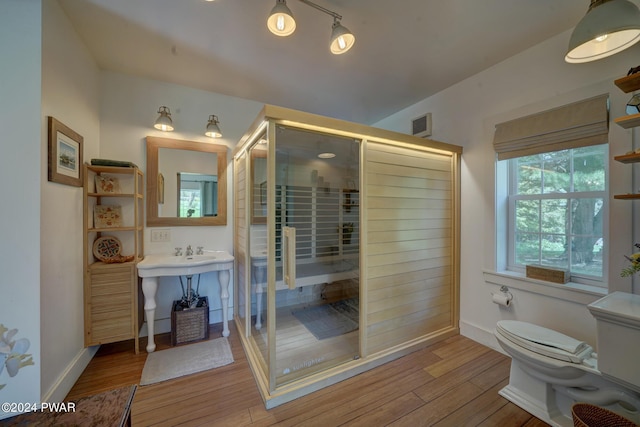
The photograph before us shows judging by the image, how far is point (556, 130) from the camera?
1881mm

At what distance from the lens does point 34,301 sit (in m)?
1.46

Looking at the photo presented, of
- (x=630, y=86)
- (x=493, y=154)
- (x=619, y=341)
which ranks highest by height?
(x=630, y=86)

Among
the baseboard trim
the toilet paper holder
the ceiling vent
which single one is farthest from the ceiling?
the baseboard trim

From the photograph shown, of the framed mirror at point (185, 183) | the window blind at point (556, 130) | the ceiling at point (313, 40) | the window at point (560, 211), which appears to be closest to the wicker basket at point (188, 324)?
the framed mirror at point (185, 183)

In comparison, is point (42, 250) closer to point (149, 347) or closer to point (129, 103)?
point (149, 347)

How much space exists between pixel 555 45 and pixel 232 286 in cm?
377

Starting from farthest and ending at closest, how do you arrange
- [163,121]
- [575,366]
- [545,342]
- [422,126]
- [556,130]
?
[422,126] < [163,121] < [556,130] < [545,342] < [575,366]

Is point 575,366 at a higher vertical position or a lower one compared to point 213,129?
lower

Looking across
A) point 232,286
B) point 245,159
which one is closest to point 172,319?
point 232,286

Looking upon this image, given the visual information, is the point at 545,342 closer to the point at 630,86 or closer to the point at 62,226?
the point at 630,86

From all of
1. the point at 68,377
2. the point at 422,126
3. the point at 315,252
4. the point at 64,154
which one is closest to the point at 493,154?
the point at 422,126

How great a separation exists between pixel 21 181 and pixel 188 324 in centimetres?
167

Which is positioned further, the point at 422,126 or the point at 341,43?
the point at 422,126

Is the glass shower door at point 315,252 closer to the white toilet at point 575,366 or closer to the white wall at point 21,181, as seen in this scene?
the white toilet at point 575,366
